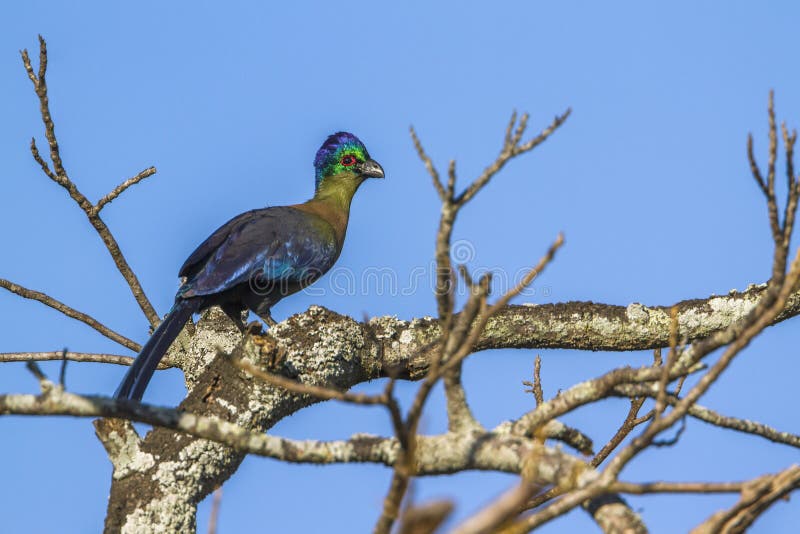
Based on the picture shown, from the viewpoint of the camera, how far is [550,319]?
4.86 metres

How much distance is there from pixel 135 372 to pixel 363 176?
A: 3.36 meters

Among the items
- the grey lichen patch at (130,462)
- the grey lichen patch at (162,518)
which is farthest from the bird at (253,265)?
the grey lichen patch at (162,518)

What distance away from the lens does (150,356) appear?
5.00 m

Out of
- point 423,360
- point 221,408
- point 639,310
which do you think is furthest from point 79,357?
point 639,310

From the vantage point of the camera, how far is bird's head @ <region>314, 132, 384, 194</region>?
7805 millimetres

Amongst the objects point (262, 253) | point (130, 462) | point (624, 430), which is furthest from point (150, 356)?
point (624, 430)

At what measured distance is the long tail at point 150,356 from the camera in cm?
485

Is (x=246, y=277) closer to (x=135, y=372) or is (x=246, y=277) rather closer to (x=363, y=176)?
(x=135, y=372)

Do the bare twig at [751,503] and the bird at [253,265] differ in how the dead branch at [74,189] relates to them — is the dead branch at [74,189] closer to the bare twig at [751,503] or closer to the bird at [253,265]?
the bird at [253,265]

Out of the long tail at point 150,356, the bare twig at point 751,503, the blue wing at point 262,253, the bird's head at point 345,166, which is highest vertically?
the bird's head at point 345,166

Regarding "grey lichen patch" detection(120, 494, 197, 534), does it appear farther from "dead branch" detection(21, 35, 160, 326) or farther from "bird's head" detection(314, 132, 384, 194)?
"bird's head" detection(314, 132, 384, 194)

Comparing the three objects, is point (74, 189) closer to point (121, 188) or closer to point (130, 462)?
point (121, 188)

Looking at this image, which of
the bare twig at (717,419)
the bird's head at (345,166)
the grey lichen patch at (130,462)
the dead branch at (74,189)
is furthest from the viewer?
the bird's head at (345,166)

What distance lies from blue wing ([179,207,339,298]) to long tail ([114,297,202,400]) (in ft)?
0.93
